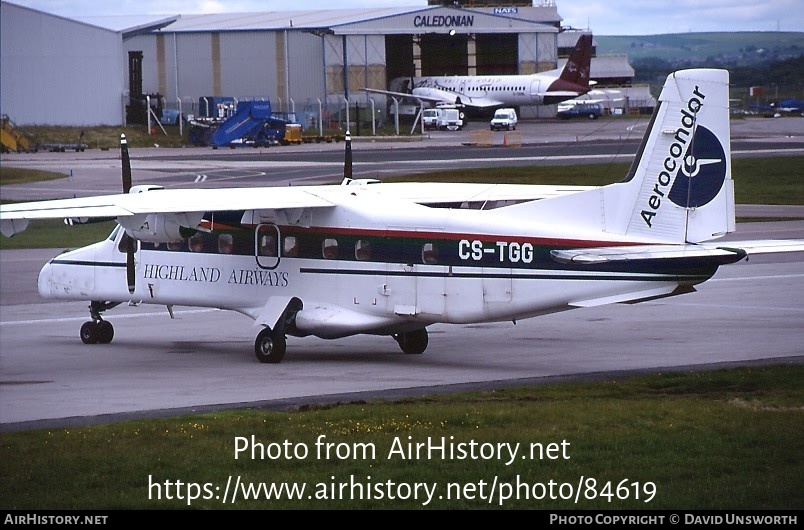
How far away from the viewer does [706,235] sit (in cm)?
1955

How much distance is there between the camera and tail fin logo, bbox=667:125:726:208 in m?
19.5

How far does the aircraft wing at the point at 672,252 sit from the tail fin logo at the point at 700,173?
81 centimetres

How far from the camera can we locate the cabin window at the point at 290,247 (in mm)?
22062

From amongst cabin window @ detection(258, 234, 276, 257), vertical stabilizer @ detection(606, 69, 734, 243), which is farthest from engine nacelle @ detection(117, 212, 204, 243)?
vertical stabilizer @ detection(606, 69, 734, 243)

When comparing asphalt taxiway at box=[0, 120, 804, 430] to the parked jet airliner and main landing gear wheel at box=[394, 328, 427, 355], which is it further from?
the parked jet airliner

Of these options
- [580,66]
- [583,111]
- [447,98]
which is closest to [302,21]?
[447,98]

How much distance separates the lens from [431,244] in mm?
20359

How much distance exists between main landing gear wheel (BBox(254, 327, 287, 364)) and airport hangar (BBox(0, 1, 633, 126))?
4835cm

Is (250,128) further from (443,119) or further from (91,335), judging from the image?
(91,335)

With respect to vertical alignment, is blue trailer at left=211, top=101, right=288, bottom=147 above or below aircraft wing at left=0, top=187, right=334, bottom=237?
above

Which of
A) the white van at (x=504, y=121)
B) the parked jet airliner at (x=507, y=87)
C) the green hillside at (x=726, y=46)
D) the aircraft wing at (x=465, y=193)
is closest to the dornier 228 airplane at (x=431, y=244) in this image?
the aircraft wing at (x=465, y=193)
